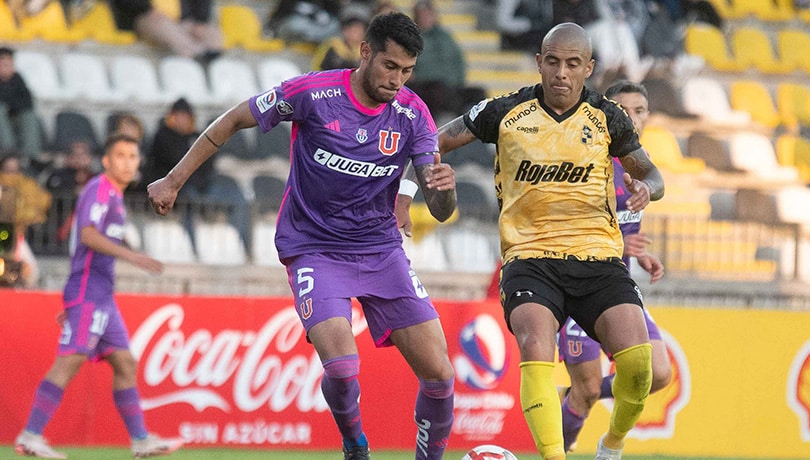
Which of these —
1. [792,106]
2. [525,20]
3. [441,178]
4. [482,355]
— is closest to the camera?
[441,178]

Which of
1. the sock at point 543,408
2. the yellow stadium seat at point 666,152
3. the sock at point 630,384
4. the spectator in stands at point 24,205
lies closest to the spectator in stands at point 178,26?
the spectator in stands at point 24,205

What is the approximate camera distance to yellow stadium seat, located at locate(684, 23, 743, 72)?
806 inches

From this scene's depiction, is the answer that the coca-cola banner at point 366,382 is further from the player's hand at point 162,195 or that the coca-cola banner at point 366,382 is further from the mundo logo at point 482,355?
the player's hand at point 162,195

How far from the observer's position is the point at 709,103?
19625mm

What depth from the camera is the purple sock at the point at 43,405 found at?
387 inches

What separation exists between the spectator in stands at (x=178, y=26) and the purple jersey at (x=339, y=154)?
31.6ft

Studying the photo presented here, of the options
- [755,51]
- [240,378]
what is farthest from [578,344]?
[755,51]

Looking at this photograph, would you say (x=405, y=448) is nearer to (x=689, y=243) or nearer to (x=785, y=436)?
(x=785, y=436)

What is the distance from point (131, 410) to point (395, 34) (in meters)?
4.07

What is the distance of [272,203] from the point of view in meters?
13.6

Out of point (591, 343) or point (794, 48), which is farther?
point (794, 48)

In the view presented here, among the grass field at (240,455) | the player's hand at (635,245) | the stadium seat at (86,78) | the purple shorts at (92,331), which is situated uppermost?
the stadium seat at (86,78)

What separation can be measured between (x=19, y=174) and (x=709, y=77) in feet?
35.9

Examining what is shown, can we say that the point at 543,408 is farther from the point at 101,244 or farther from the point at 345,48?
the point at 345,48
